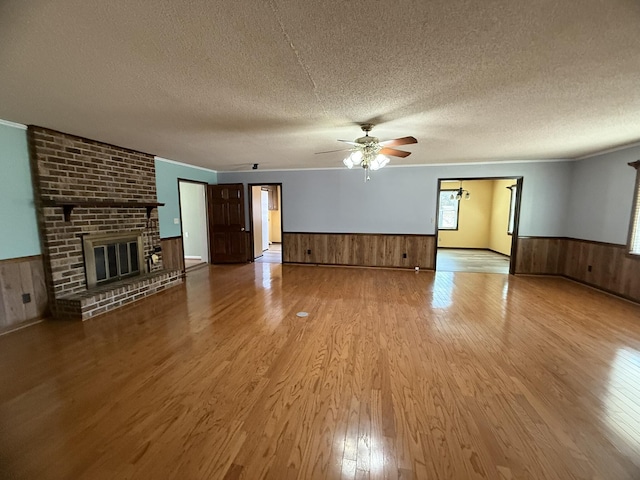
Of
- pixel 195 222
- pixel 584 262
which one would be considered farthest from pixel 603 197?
pixel 195 222

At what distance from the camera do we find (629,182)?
13.5 ft

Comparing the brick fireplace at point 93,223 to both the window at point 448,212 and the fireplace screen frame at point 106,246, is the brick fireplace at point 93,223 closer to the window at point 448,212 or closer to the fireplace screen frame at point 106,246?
the fireplace screen frame at point 106,246

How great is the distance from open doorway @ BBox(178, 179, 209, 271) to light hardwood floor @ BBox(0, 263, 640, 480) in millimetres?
3452

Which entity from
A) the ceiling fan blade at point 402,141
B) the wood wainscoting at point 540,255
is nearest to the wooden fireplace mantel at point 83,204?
the ceiling fan blade at point 402,141

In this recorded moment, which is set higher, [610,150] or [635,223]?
[610,150]

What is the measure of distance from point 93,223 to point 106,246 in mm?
404

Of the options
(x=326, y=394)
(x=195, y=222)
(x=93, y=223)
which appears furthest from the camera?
(x=195, y=222)

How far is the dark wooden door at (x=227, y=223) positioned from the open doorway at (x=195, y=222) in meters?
0.15

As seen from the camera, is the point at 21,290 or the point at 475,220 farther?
the point at 475,220

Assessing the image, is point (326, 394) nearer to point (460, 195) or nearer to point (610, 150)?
point (610, 150)

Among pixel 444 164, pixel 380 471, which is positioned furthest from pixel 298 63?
pixel 444 164

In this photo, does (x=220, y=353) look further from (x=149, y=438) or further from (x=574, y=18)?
(x=574, y=18)

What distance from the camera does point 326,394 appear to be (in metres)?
2.01

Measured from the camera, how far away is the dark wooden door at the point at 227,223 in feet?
22.1
